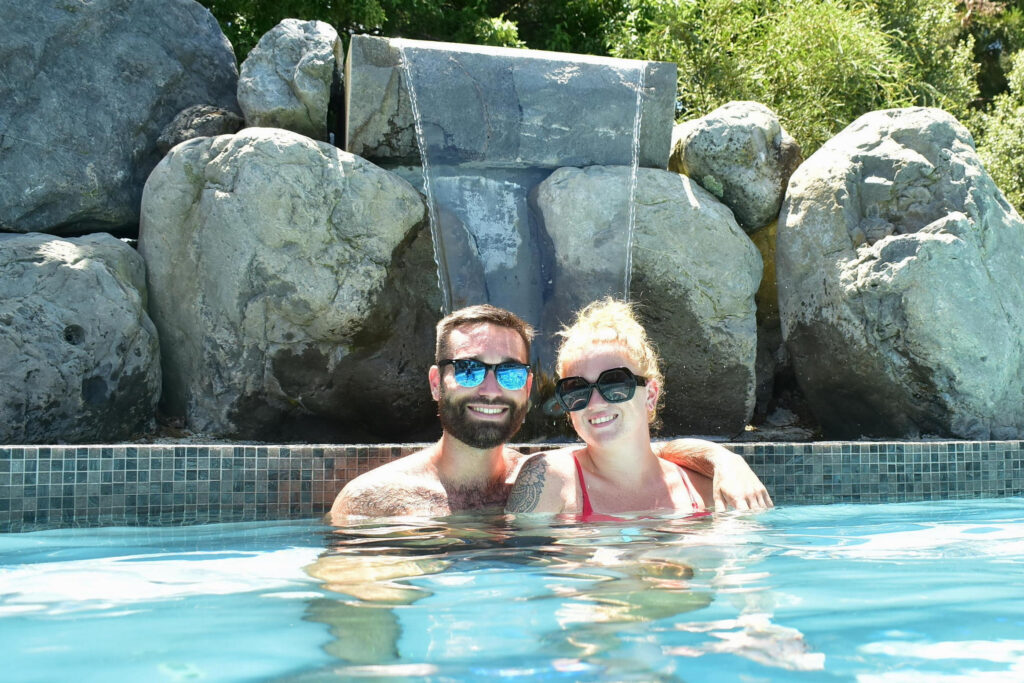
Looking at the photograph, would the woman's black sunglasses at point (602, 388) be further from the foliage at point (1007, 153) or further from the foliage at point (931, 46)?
the foliage at point (931, 46)

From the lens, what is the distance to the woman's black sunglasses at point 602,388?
350 centimetres

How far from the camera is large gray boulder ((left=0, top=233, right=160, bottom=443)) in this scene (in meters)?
5.48

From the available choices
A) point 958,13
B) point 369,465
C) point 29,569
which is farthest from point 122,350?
point 958,13

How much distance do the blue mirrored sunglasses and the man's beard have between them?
0.22 feet

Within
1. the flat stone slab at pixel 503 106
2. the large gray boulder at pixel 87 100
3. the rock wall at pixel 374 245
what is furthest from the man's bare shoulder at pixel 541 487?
the large gray boulder at pixel 87 100

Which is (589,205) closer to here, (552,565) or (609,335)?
(609,335)

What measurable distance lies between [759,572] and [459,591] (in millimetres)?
859

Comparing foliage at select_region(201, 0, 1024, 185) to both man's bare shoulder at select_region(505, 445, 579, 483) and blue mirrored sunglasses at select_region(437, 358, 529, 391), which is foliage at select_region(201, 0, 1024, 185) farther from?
blue mirrored sunglasses at select_region(437, 358, 529, 391)

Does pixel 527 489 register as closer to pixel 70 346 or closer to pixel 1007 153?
pixel 70 346

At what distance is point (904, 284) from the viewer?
614 cm

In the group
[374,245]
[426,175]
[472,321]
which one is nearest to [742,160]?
[426,175]

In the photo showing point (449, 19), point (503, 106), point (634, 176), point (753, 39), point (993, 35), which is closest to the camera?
point (634, 176)

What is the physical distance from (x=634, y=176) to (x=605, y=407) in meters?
3.41

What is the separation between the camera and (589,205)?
21.0ft
